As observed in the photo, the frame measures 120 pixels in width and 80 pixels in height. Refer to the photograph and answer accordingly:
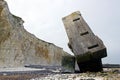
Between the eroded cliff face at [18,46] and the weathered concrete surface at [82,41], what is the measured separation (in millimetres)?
18960

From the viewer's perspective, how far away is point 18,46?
1553 inches

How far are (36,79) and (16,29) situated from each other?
26.0 metres

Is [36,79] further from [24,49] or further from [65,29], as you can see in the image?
[24,49]

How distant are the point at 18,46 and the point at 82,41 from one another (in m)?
21.7

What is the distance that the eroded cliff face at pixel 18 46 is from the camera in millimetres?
38375

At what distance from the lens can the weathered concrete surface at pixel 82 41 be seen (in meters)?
17.6

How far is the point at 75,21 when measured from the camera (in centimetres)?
1927

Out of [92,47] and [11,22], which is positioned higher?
[11,22]

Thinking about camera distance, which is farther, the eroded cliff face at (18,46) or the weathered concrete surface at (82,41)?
the eroded cliff face at (18,46)

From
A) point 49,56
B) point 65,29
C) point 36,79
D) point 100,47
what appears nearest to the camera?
point 36,79

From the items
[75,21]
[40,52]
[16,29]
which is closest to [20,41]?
[16,29]

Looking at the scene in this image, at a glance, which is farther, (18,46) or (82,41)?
(18,46)

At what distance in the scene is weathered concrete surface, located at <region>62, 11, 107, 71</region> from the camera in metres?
17.6

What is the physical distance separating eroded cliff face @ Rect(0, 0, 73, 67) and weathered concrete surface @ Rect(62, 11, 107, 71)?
1896 centimetres
